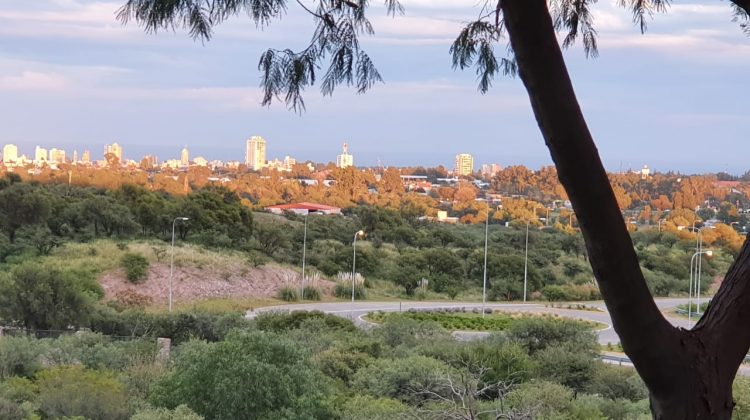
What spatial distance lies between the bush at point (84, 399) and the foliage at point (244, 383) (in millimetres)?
626

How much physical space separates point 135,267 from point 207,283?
2.95 meters

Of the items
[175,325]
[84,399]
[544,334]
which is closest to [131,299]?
[175,325]

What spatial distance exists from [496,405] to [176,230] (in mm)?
37384

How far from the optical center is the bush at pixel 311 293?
3925cm

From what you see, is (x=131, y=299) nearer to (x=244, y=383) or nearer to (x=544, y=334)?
(x=544, y=334)

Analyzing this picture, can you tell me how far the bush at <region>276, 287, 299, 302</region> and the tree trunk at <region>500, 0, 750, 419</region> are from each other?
35348 mm

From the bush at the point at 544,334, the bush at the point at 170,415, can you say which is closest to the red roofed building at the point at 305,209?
the bush at the point at 544,334

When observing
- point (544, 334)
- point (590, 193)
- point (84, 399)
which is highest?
point (590, 193)

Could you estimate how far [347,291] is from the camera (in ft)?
136

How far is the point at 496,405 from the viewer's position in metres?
11.7

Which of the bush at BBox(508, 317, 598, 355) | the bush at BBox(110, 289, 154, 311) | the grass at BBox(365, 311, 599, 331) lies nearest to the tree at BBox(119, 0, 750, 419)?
the bush at BBox(508, 317, 598, 355)

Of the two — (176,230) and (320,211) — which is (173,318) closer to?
(176,230)

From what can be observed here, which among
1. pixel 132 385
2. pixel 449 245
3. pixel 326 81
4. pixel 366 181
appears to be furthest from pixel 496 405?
pixel 366 181

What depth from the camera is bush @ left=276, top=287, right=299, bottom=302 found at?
126 feet
